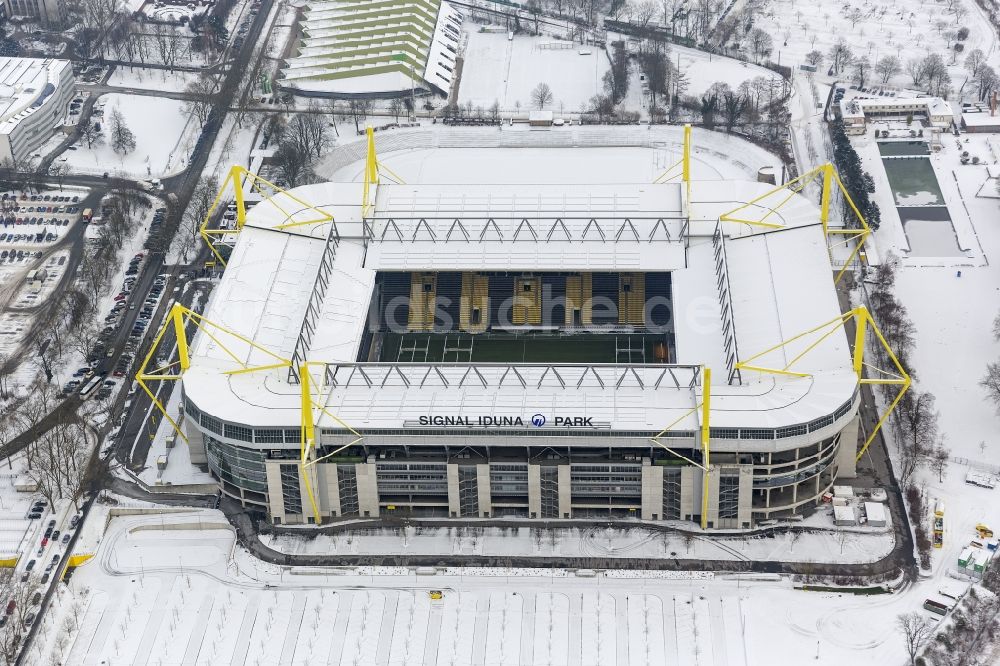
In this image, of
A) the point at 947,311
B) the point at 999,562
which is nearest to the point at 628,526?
the point at 999,562

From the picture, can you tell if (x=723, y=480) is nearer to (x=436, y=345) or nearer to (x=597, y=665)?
(x=597, y=665)

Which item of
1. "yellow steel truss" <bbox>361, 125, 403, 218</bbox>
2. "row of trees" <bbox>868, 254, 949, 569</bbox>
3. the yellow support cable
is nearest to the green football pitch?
"yellow steel truss" <bbox>361, 125, 403, 218</bbox>

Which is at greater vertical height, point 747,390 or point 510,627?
point 747,390

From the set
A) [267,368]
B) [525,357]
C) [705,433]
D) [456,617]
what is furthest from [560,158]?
[456,617]

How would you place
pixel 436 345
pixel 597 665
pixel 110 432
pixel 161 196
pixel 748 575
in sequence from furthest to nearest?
1. pixel 161 196
2. pixel 436 345
3. pixel 110 432
4. pixel 748 575
5. pixel 597 665

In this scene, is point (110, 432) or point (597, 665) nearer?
point (597, 665)

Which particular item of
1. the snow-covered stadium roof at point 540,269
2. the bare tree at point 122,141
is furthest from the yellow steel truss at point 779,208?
the bare tree at point 122,141

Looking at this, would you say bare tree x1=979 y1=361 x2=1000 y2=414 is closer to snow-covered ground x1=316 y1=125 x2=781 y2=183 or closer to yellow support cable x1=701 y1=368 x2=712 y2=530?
yellow support cable x1=701 y1=368 x2=712 y2=530

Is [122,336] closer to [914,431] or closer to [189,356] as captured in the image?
[189,356]
